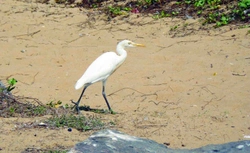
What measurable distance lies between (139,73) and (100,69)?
1.49m

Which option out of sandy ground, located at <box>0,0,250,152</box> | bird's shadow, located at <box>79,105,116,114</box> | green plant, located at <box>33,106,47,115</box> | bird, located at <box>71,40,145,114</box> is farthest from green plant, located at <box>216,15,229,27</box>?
green plant, located at <box>33,106,47,115</box>

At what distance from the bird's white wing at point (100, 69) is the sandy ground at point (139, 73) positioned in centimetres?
49

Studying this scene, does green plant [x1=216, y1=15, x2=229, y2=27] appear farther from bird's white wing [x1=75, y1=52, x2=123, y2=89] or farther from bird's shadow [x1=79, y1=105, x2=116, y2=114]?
bird's shadow [x1=79, y1=105, x2=116, y2=114]

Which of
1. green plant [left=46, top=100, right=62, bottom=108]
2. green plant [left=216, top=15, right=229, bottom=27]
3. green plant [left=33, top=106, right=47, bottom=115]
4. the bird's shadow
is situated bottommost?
the bird's shadow

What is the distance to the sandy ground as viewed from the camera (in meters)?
6.23

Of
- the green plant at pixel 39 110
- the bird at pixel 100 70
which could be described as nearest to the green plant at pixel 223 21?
the bird at pixel 100 70

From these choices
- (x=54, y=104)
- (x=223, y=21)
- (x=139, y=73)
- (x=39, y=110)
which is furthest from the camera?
(x=223, y=21)

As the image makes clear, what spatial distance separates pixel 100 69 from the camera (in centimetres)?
731

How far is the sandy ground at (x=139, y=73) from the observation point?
623 cm

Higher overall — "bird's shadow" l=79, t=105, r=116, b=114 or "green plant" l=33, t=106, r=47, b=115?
"green plant" l=33, t=106, r=47, b=115

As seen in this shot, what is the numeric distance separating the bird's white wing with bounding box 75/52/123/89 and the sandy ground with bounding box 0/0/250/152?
0.49 metres

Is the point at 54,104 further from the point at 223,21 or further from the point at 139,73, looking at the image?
the point at 223,21

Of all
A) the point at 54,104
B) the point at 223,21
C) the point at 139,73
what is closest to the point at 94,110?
the point at 54,104

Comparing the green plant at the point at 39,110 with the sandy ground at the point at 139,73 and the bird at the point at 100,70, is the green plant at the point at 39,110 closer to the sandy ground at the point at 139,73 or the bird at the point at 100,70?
the sandy ground at the point at 139,73
